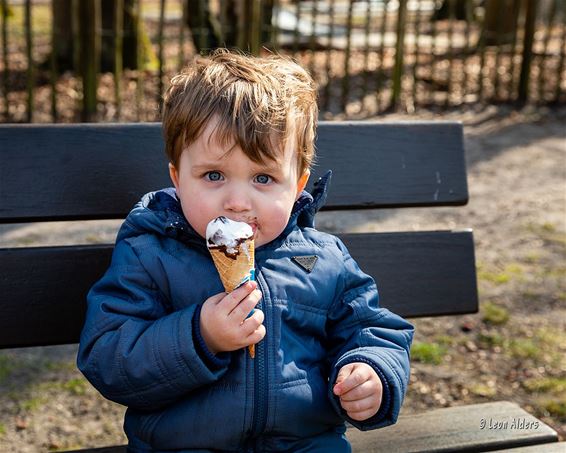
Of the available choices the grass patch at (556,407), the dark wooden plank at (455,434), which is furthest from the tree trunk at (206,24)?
the dark wooden plank at (455,434)

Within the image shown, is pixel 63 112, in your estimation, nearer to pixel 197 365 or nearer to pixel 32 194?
pixel 32 194

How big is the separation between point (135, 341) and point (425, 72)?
891 centimetres

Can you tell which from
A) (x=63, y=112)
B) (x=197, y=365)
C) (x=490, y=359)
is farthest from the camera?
(x=63, y=112)

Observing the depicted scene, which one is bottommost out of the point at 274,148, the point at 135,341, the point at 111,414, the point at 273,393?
the point at 111,414

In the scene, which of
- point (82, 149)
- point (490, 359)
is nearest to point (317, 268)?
point (82, 149)

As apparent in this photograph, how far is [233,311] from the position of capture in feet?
5.80

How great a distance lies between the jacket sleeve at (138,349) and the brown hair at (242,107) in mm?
307

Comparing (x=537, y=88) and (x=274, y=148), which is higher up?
(x=274, y=148)

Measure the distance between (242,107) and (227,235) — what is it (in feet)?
0.87

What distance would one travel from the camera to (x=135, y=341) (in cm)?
181

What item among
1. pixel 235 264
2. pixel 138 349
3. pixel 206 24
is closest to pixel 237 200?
pixel 235 264

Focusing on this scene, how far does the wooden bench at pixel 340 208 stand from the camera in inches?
85.5

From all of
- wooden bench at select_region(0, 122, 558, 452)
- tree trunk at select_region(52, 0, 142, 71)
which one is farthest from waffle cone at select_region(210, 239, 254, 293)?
tree trunk at select_region(52, 0, 142, 71)

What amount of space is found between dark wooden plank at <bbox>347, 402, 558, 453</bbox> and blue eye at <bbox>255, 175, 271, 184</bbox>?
0.70 m
